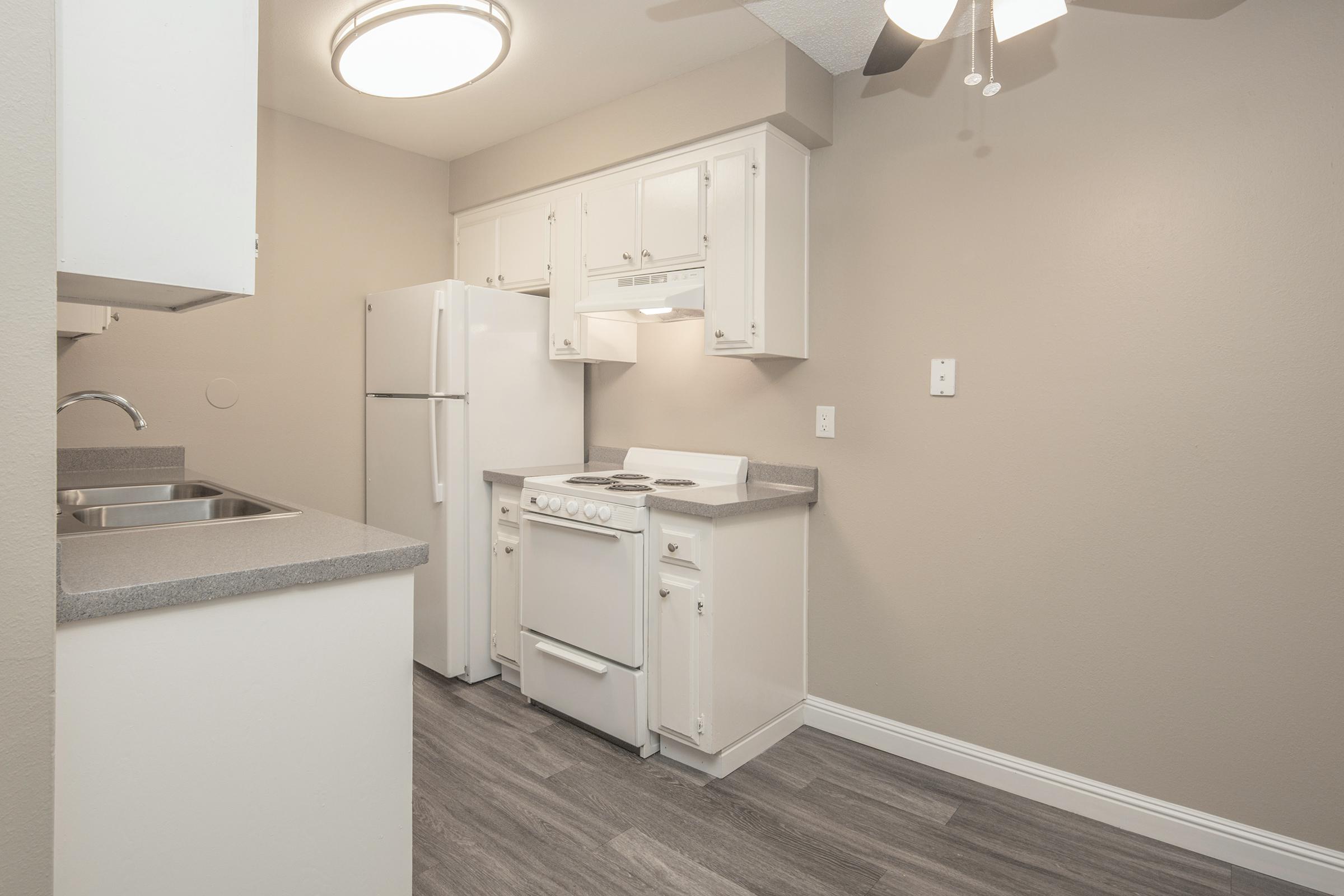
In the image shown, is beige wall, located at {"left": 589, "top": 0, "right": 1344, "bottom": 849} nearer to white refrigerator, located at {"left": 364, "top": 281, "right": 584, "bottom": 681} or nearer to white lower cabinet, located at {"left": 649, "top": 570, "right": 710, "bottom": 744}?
white lower cabinet, located at {"left": 649, "top": 570, "right": 710, "bottom": 744}

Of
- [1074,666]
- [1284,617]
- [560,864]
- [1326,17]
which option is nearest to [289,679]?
[560,864]

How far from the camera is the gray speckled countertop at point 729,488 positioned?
2.43 m

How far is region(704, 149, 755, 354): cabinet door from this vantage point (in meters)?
2.64

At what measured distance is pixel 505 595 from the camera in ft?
10.3

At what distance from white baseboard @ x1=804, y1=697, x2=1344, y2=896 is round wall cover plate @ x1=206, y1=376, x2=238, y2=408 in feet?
8.98

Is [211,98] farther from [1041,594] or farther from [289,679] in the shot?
[1041,594]

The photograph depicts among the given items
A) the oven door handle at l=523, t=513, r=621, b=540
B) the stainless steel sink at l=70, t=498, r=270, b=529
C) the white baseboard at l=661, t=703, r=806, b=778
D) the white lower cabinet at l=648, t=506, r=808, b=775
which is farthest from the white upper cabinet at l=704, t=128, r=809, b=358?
the stainless steel sink at l=70, t=498, r=270, b=529

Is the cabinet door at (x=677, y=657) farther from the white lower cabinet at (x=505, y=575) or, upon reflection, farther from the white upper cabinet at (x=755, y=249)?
the white upper cabinet at (x=755, y=249)

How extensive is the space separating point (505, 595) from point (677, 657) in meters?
0.98

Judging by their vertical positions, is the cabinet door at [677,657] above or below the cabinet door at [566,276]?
below

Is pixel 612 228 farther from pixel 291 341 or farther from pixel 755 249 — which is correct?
pixel 291 341

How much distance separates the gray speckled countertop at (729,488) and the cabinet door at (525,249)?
875 millimetres

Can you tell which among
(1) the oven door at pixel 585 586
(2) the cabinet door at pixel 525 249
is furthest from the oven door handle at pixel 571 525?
(2) the cabinet door at pixel 525 249

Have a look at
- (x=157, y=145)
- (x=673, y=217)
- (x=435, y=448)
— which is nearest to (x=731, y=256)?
(x=673, y=217)
